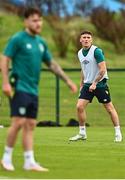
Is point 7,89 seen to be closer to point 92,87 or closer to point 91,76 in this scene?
point 92,87

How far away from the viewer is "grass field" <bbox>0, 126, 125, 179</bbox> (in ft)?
32.1

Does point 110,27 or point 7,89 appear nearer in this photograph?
point 7,89

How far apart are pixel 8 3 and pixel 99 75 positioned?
105 feet

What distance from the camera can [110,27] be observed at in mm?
38812

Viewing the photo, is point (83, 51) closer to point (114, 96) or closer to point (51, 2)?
point (114, 96)

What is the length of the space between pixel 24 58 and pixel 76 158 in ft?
7.79

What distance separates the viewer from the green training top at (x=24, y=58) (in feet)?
32.6

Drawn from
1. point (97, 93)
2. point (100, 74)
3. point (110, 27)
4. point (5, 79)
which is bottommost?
point (5, 79)

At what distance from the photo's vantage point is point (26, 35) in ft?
32.8

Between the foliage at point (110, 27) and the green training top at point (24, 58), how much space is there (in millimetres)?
28517

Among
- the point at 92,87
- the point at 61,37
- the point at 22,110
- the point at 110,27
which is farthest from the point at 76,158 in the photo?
the point at 110,27

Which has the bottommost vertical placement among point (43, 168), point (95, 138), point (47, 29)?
point (43, 168)

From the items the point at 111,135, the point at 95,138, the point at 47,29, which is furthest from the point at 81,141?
the point at 47,29

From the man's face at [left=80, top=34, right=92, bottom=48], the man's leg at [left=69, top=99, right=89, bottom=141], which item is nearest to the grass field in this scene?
the man's leg at [left=69, top=99, right=89, bottom=141]
